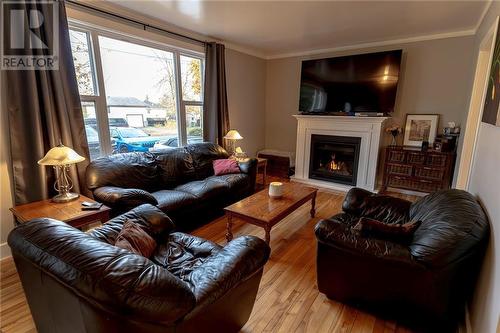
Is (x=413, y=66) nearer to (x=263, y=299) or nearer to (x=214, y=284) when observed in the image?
(x=263, y=299)

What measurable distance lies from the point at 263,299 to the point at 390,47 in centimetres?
430

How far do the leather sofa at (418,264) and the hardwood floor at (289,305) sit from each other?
0.10 m

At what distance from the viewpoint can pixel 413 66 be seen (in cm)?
401

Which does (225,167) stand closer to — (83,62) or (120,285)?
(83,62)

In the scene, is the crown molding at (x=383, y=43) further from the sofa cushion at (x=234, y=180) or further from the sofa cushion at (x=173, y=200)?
the sofa cushion at (x=173, y=200)

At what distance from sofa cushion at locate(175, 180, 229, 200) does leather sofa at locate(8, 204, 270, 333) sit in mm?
1448

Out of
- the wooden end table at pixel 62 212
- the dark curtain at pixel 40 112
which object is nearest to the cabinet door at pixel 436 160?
the wooden end table at pixel 62 212

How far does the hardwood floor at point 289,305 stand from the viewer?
1.66 meters

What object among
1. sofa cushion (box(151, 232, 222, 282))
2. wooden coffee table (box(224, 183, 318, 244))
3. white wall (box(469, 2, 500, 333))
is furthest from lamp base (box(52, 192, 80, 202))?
white wall (box(469, 2, 500, 333))

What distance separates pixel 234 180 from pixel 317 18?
2331 mm

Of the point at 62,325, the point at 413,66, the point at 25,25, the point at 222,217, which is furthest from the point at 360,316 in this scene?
the point at 413,66

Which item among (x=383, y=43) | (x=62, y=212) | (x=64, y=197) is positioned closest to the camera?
(x=62, y=212)

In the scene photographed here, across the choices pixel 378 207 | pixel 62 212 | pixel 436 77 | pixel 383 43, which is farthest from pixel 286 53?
pixel 62 212

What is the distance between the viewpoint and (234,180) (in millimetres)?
3414
